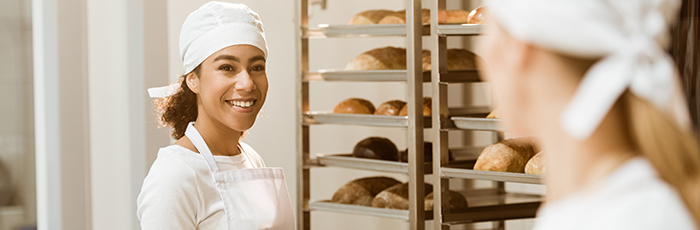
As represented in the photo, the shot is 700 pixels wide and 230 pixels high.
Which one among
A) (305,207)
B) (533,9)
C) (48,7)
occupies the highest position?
(48,7)

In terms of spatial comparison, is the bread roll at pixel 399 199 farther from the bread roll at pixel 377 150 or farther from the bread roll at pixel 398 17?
the bread roll at pixel 398 17

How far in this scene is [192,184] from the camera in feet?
5.32

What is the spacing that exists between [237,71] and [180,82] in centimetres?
21

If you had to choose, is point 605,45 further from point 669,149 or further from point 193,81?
point 193,81

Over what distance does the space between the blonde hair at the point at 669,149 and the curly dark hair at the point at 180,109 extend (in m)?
1.47

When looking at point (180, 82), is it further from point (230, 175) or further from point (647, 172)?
point (647, 172)

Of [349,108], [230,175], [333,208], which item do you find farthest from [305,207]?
[230,175]

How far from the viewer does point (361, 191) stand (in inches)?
106

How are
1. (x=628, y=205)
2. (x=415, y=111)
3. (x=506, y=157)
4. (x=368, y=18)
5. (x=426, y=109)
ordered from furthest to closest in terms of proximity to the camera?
(x=368, y=18)
(x=426, y=109)
(x=415, y=111)
(x=506, y=157)
(x=628, y=205)

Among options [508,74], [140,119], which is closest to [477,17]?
[140,119]

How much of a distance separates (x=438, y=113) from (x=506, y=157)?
28 cm

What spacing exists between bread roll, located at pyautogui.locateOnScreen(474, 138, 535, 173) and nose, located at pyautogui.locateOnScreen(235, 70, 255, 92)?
0.96 meters

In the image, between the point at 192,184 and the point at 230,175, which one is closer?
the point at 192,184

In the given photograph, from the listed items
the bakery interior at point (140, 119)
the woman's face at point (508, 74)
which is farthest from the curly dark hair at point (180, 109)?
the woman's face at point (508, 74)
